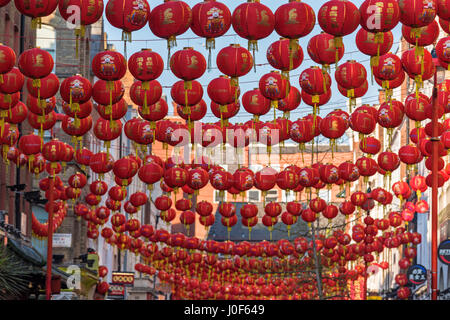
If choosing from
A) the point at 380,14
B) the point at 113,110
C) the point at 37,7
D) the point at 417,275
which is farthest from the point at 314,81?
the point at 417,275

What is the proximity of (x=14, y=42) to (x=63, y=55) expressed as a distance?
1186 centimetres

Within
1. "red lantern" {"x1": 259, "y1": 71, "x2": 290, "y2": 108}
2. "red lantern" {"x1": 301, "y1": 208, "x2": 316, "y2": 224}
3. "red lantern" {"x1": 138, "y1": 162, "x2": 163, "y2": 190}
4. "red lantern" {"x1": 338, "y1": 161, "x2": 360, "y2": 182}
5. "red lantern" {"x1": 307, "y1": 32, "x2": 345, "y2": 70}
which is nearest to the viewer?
"red lantern" {"x1": 307, "y1": 32, "x2": 345, "y2": 70}

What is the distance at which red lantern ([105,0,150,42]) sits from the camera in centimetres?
1454

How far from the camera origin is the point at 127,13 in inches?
572

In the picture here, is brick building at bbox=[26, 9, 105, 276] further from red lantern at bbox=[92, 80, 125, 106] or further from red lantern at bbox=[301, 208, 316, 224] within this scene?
red lantern at bbox=[92, 80, 125, 106]

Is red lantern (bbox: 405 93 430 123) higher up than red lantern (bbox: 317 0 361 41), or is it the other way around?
red lantern (bbox: 317 0 361 41)

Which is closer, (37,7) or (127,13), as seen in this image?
(37,7)

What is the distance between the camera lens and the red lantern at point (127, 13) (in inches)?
572

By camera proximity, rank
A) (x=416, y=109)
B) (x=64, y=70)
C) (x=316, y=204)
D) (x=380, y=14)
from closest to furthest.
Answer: (x=380, y=14), (x=416, y=109), (x=316, y=204), (x=64, y=70)

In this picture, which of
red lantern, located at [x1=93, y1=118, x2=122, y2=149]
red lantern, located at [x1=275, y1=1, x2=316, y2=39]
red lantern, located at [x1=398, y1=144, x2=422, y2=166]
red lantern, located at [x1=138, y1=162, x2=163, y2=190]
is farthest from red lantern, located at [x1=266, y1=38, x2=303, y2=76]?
red lantern, located at [x1=138, y1=162, x2=163, y2=190]

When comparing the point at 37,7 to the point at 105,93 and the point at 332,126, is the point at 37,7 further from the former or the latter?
the point at 332,126

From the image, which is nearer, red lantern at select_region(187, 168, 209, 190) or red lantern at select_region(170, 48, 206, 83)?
red lantern at select_region(170, 48, 206, 83)
